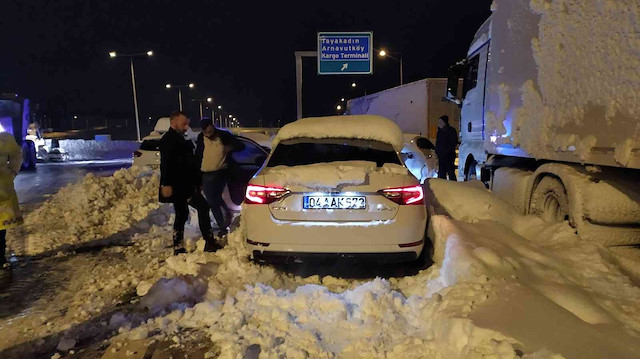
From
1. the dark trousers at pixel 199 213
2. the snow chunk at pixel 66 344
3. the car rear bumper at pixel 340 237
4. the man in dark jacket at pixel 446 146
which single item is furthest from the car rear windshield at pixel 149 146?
the snow chunk at pixel 66 344

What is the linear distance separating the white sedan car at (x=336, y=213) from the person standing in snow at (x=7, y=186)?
285cm

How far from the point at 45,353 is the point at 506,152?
6.22 m

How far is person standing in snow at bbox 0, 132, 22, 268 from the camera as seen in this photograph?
5.30 metres

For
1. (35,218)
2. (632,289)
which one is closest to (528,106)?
(632,289)

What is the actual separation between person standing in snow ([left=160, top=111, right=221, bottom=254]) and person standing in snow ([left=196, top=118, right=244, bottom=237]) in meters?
0.48

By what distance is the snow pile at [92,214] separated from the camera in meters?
6.80

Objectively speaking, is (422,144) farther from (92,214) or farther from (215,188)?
(92,214)

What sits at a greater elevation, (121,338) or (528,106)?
(528,106)

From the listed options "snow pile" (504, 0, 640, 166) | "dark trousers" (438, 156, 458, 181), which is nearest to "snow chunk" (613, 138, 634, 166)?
"snow pile" (504, 0, 640, 166)

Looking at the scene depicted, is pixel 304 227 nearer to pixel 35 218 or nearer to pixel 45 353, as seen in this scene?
pixel 45 353

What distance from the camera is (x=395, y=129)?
5.39m

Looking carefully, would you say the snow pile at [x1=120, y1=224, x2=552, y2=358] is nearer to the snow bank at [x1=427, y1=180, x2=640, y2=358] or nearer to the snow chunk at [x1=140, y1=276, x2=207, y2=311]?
the snow chunk at [x1=140, y1=276, x2=207, y2=311]

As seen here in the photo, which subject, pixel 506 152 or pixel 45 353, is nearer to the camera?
pixel 45 353

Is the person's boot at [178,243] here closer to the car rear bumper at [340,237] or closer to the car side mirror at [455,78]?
the car rear bumper at [340,237]
